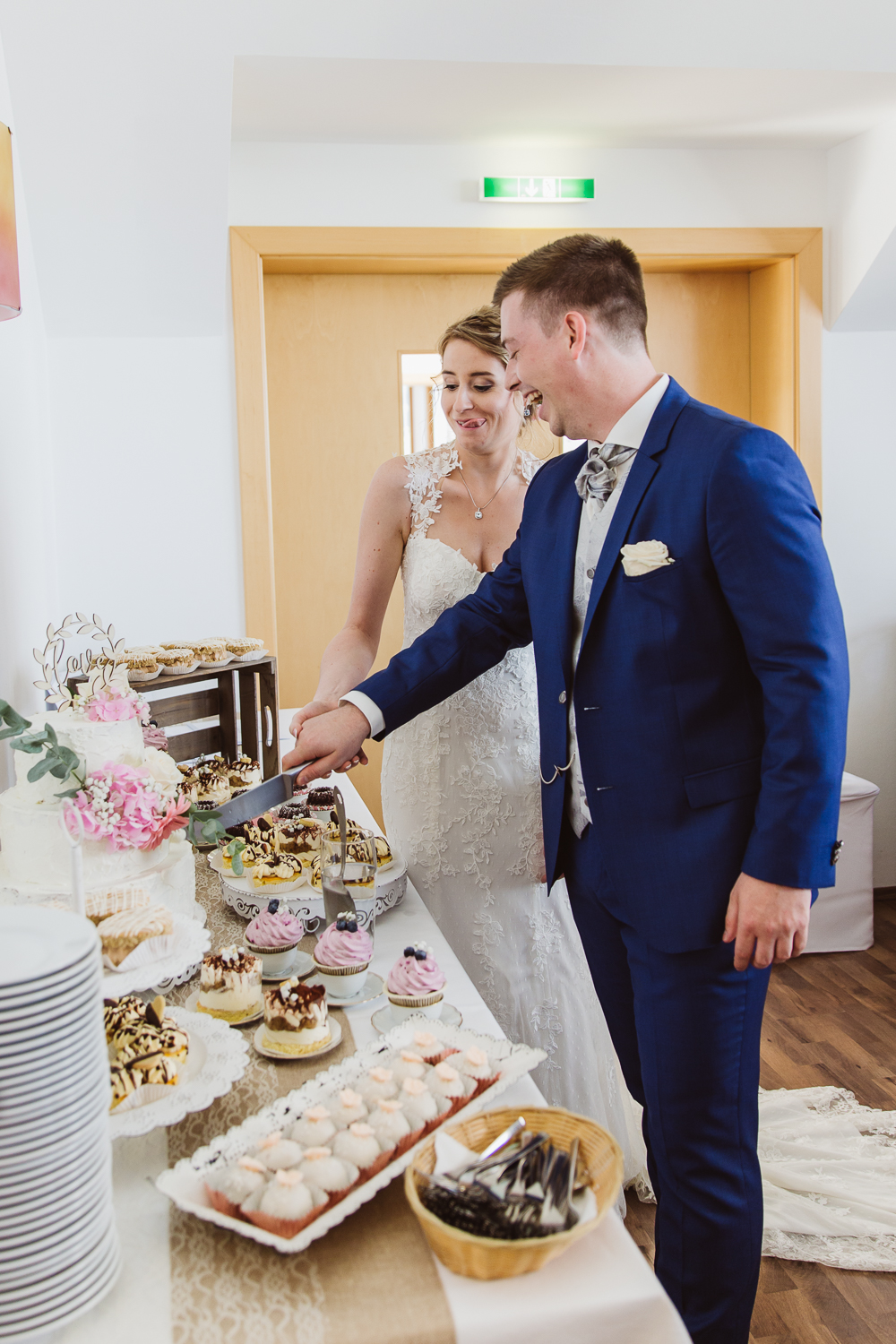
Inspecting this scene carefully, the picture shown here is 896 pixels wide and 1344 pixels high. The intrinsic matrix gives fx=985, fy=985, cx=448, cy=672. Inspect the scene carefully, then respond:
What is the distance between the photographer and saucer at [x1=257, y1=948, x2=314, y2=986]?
128cm

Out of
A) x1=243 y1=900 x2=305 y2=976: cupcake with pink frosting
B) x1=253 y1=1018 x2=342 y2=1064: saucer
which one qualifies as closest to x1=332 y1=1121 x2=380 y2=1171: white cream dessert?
x1=253 y1=1018 x2=342 y2=1064: saucer

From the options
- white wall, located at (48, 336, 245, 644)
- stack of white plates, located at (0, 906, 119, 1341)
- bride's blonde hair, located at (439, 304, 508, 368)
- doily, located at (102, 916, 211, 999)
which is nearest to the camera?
stack of white plates, located at (0, 906, 119, 1341)

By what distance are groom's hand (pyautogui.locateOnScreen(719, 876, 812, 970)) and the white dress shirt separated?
0.28 metres

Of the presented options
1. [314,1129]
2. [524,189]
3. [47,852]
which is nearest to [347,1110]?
[314,1129]

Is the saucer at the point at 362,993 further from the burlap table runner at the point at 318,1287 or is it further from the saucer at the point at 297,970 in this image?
the burlap table runner at the point at 318,1287

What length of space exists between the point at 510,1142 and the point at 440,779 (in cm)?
116

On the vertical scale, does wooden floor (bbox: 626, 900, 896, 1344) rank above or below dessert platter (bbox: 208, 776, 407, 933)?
below

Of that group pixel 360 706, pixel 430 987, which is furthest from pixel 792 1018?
pixel 430 987

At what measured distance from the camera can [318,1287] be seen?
0.75 m

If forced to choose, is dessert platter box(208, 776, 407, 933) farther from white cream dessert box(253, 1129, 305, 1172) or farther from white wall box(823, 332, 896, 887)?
white wall box(823, 332, 896, 887)

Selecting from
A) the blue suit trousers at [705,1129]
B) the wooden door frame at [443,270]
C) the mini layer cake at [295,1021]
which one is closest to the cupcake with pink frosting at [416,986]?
the mini layer cake at [295,1021]

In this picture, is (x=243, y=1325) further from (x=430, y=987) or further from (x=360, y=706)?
(x=360, y=706)

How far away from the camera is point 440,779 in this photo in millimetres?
1980

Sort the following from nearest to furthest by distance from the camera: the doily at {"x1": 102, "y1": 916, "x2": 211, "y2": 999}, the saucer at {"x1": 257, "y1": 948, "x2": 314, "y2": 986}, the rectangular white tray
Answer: the rectangular white tray < the doily at {"x1": 102, "y1": 916, "x2": 211, "y2": 999} < the saucer at {"x1": 257, "y1": 948, "x2": 314, "y2": 986}
